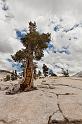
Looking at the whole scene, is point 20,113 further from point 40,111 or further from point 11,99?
point 11,99

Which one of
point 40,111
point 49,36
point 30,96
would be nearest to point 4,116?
point 40,111

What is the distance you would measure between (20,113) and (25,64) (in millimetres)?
11586

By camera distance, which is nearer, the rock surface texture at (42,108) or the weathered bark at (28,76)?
the rock surface texture at (42,108)

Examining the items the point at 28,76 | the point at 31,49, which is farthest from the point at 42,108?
the point at 31,49

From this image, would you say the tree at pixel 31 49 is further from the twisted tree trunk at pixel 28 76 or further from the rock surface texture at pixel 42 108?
the rock surface texture at pixel 42 108

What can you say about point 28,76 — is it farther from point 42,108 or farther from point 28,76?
point 42,108

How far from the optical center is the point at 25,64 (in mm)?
32406

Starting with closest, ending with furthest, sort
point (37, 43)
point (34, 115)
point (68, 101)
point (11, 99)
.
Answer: point (34, 115) → point (68, 101) → point (11, 99) → point (37, 43)

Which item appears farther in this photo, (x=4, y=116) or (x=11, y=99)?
(x=11, y=99)

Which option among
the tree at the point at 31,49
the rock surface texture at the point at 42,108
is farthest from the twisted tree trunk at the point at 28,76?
the rock surface texture at the point at 42,108

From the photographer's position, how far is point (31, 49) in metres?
32.2

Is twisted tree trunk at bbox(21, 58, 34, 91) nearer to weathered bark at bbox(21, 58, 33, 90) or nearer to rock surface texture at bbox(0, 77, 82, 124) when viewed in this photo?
weathered bark at bbox(21, 58, 33, 90)

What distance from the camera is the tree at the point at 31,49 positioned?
102 ft

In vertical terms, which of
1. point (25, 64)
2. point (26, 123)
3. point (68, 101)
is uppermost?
point (25, 64)
